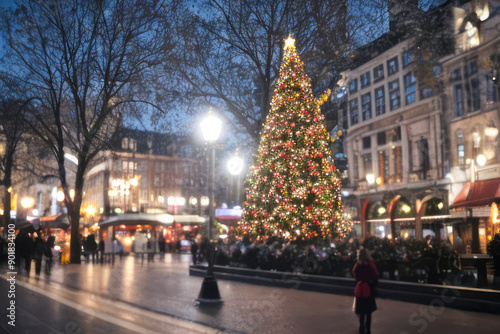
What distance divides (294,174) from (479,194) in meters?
9.31

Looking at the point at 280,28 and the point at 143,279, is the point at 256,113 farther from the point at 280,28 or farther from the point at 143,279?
the point at 143,279

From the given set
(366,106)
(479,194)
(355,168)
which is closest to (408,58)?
(366,106)

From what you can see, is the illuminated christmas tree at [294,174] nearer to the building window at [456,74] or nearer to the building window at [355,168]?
the building window at [456,74]

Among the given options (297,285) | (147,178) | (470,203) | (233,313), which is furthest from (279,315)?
(147,178)

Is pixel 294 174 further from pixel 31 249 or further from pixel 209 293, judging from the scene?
pixel 31 249

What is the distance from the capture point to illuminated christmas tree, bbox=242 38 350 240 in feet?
72.8

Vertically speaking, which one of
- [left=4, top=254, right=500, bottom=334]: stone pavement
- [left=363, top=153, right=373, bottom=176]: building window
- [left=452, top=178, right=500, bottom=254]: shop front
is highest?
[left=363, top=153, right=373, bottom=176]: building window

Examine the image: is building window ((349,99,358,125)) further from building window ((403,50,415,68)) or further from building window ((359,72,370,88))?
building window ((403,50,415,68))

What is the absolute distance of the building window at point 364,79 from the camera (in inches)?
1673

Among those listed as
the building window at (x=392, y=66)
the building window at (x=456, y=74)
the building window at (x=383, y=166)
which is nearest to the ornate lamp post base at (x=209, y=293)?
the building window at (x=456, y=74)

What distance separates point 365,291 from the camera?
9148 mm

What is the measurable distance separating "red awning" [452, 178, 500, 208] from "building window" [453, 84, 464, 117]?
5.73 m

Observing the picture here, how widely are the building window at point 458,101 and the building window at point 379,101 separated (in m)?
8.49

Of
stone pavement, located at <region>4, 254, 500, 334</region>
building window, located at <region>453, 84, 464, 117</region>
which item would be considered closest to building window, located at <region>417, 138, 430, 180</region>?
building window, located at <region>453, 84, 464, 117</region>
